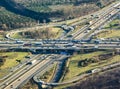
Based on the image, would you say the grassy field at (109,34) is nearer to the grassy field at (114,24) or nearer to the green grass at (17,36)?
the grassy field at (114,24)

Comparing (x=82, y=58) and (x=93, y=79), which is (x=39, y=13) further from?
(x=93, y=79)

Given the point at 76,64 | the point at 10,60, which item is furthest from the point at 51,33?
the point at 76,64

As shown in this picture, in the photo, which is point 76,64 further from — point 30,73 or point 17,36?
point 17,36

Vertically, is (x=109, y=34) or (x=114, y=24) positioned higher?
(x=114, y=24)

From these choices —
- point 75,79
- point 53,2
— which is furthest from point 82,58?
point 53,2

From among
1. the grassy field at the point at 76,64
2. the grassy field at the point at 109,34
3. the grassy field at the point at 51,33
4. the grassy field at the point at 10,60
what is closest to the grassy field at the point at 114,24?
the grassy field at the point at 109,34

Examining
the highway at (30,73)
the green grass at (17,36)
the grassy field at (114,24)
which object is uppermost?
the grassy field at (114,24)

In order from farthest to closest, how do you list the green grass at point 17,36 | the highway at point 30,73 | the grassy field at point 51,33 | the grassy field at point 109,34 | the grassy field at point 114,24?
the grassy field at point 114,24
the green grass at point 17,36
the grassy field at point 51,33
the grassy field at point 109,34
the highway at point 30,73

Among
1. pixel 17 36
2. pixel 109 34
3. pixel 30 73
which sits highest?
pixel 109 34
